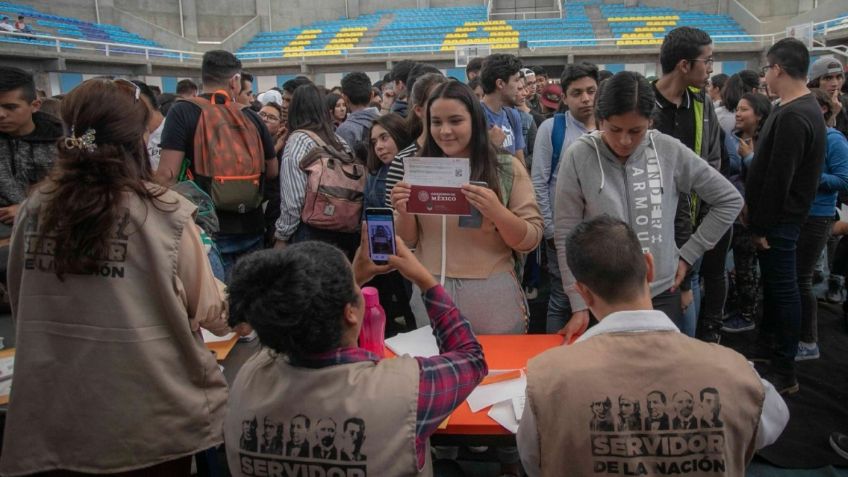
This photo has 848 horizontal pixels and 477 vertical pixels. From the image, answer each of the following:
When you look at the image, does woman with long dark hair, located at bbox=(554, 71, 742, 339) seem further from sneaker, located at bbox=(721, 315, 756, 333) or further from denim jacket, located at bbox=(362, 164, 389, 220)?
sneaker, located at bbox=(721, 315, 756, 333)

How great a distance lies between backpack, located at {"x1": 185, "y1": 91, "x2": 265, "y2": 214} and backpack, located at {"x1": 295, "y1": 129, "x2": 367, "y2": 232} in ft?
0.90

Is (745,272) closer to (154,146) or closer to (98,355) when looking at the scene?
(98,355)

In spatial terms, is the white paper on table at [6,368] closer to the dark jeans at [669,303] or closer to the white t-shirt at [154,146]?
the white t-shirt at [154,146]

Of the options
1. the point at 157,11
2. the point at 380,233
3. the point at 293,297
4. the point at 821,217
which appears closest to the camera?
the point at 293,297

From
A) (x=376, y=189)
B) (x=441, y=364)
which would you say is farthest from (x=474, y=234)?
(x=376, y=189)

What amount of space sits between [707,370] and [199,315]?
1256 millimetres

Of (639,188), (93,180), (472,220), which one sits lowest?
(472,220)

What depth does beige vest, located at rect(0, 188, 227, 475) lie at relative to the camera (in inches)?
56.2

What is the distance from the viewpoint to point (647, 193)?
2.05 meters

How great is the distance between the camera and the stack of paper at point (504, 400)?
5.08 ft

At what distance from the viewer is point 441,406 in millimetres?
1274

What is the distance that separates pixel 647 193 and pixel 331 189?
1.61m

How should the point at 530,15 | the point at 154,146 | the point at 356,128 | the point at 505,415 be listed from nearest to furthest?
the point at 505,415
the point at 154,146
the point at 356,128
the point at 530,15

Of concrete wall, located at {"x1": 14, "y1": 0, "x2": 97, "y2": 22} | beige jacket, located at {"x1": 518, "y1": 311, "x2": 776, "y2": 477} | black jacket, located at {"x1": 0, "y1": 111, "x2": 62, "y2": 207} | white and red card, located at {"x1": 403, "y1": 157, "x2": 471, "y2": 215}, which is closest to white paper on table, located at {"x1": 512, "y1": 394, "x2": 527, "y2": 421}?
beige jacket, located at {"x1": 518, "y1": 311, "x2": 776, "y2": 477}
